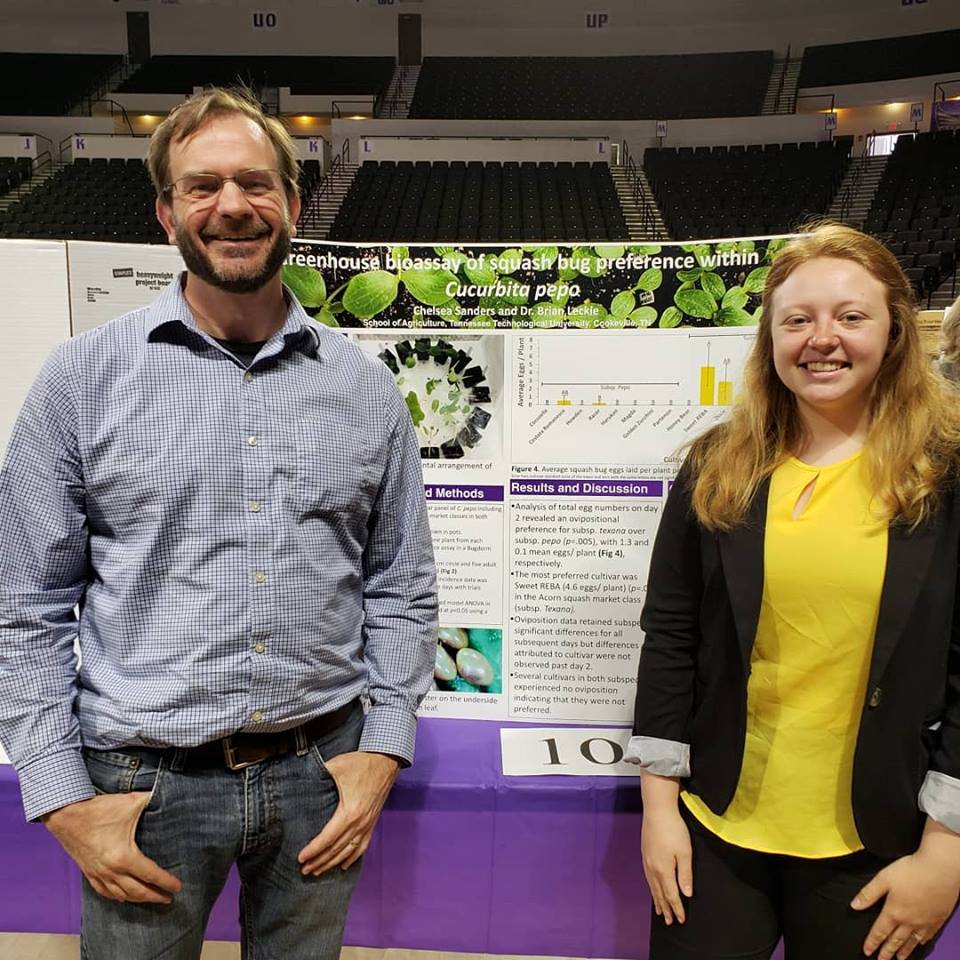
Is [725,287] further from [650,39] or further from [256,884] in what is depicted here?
[650,39]

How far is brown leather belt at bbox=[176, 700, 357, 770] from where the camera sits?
3.28ft

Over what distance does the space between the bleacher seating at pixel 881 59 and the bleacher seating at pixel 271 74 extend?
718 centimetres

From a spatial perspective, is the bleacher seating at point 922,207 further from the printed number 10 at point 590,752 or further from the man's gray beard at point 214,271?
the man's gray beard at point 214,271

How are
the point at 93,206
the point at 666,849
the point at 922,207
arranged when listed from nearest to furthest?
Result: the point at 666,849 < the point at 922,207 < the point at 93,206

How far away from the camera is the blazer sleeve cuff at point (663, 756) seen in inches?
44.7

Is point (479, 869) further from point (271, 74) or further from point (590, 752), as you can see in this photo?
point (271, 74)

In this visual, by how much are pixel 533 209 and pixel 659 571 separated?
906 centimetres

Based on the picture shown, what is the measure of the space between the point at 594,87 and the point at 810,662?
45.2 ft

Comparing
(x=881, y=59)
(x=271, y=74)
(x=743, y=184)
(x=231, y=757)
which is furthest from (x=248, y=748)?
(x=271, y=74)

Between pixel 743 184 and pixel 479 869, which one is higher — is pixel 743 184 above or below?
above

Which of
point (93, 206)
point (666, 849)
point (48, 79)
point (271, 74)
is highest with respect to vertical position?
point (271, 74)

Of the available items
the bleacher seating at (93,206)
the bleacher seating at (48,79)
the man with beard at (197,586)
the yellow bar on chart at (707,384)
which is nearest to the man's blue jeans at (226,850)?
the man with beard at (197,586)

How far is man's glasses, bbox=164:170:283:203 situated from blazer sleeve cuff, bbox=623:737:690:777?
38.3 inches

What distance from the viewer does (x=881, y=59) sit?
11805 millimetres
